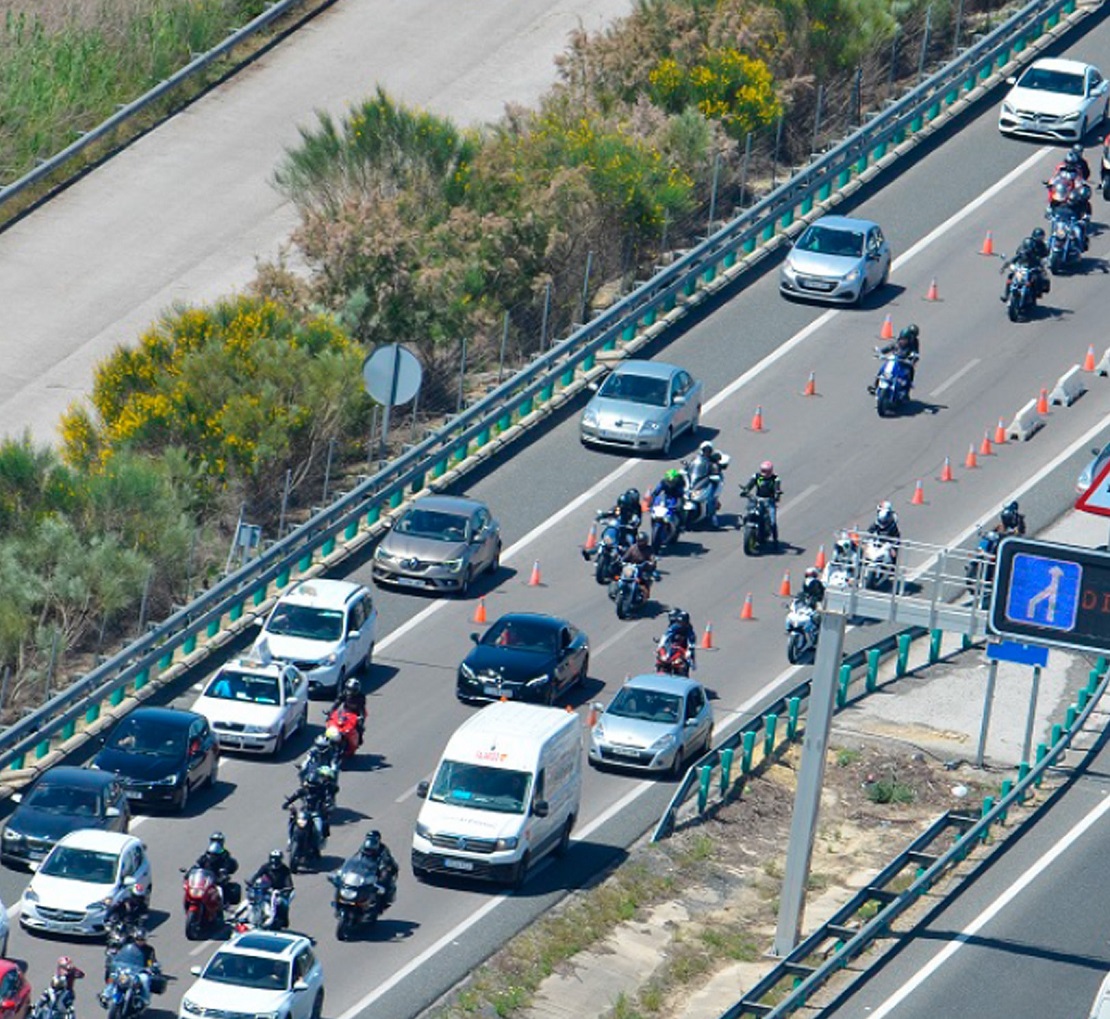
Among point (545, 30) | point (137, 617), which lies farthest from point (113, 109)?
point (137, 617)

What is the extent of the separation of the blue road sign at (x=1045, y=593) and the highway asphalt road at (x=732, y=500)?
365 inches

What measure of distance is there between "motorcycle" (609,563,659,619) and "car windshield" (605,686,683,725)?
4952mm

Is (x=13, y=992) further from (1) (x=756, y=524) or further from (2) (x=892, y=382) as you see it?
(2) (x=892, y=382)

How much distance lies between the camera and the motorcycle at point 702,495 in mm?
53469

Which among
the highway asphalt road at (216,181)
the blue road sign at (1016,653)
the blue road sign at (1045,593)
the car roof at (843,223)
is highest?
the blue road sign at (1045,593)

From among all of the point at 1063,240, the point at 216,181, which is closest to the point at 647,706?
the point at 1063,240

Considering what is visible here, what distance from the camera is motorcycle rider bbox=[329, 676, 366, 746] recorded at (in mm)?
44750

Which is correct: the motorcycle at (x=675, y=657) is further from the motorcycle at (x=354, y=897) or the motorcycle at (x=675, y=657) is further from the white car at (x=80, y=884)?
the white car at (x=80, y=884)

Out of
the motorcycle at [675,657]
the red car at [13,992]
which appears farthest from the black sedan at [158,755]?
the motorcycle at [675,657]

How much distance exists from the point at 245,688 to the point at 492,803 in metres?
5.68

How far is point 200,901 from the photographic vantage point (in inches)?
1563

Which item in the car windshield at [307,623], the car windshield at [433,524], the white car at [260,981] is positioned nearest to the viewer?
the white car at [260,981]

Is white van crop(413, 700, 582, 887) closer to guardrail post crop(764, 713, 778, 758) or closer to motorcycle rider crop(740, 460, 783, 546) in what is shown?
guardrail post crop(764, 713, 778, 758)

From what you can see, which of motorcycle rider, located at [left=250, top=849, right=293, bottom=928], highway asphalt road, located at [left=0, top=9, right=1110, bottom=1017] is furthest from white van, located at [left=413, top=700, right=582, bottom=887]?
motorcycle rider, located at [left=250, top=849, right=293, bottom=928]
